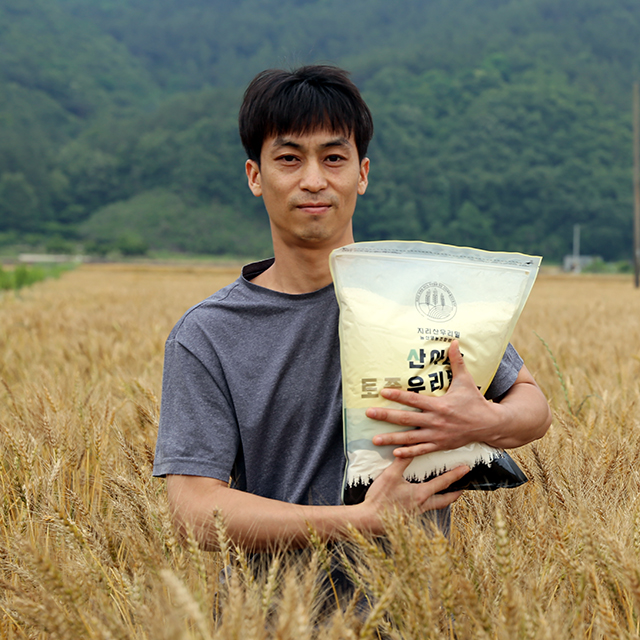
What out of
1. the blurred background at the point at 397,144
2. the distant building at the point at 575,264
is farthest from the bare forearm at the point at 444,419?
the blurred background at the point at 397,144

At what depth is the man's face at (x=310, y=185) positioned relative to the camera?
1.25m

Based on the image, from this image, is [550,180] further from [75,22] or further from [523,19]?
[75,22]

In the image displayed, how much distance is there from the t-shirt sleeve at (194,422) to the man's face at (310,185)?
1.09 feet

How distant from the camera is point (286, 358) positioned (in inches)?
49.8

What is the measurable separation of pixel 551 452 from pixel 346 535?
2.18 ft

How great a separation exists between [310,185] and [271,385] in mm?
404

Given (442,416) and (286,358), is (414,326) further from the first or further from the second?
(286,358)

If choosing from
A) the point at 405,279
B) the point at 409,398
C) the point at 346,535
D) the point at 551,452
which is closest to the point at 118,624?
the point at 346,535

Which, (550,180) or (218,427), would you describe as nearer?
(218,427)

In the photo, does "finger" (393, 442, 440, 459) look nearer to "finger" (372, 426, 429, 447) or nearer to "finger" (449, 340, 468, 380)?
"finger" (372, 426, 429, 447)

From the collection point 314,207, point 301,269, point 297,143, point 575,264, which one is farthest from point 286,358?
point 575,264

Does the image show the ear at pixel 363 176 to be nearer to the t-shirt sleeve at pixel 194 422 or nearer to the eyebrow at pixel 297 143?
the eyebrow at pixel 297 143

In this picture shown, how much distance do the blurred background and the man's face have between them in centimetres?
6093

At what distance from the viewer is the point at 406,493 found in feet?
3.53
